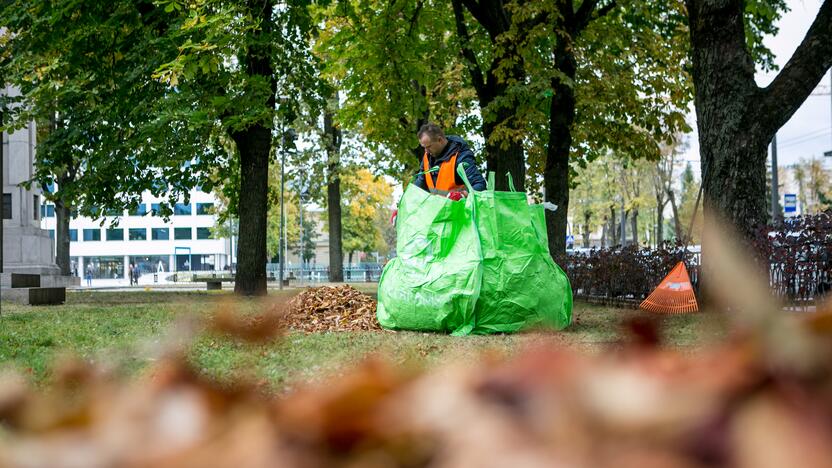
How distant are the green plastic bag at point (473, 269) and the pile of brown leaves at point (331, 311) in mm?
704

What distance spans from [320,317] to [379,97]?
11.5 meters

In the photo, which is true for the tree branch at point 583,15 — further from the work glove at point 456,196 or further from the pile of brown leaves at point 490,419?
the pile of brown leaves at point 490,419

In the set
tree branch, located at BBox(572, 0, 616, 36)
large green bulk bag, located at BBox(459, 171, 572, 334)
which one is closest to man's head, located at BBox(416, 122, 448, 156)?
large green bulk bag, located at BBox(459, 171, 572, 334)

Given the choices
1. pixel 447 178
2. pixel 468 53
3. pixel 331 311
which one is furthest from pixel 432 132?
pixel 468 53

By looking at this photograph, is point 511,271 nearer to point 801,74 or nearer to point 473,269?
point 473,269

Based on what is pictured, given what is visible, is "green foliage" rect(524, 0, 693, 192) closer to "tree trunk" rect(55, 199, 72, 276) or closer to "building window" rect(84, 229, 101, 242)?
"tree trunk" rect(55, 199, 72, 276)

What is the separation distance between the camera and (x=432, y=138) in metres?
9.02

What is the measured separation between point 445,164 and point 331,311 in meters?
2.26

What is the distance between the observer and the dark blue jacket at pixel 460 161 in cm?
883

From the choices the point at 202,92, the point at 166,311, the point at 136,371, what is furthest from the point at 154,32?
the point at 136,371

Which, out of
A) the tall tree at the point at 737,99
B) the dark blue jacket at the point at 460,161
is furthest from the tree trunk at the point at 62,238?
the tall tree at the point at 737,99

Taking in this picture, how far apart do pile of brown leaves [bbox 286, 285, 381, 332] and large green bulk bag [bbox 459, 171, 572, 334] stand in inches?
59.3

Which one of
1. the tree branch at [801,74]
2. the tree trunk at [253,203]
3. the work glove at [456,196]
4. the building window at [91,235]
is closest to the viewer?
the work glove at [456,196]

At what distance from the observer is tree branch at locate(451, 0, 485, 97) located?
764 inches
